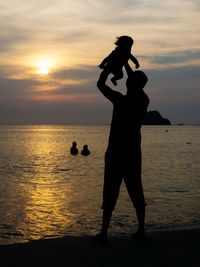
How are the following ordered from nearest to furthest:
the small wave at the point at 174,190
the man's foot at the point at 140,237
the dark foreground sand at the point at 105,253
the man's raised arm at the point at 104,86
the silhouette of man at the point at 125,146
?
the dark foreground sand at the point at 105,253 → the man's raised arm at the point at 104,86 → the silhouette of man at the point at 125,146 → the man's foot at the point at 140,237 → the small wave at the point at 174,190

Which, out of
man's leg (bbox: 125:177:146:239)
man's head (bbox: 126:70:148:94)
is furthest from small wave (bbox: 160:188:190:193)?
man's head (bbox: 126:70:148:94)

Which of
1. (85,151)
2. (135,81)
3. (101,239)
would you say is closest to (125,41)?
(135,81)

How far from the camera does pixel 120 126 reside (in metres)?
5.94

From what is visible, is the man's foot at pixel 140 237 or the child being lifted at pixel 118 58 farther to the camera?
the man's foot at pixel 140 237

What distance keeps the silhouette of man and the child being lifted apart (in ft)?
0.88

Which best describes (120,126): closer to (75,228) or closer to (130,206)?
(75,228)

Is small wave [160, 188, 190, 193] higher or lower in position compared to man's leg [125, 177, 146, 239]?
lower

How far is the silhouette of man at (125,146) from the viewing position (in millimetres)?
5934

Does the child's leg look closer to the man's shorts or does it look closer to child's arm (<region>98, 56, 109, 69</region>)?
child's arm (<region>98, 56, 109, 69</region>)

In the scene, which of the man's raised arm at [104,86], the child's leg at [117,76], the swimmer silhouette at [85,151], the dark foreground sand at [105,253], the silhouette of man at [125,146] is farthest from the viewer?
the swimmer silhouette at [85,151]

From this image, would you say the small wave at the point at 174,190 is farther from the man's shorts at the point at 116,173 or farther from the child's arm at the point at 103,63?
the child's arm at the point at 103,63

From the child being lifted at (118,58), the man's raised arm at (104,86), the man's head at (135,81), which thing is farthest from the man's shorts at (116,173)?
the child being lifted at (118,58)

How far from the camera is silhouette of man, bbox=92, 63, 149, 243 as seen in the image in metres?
5.93

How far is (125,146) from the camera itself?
599 centimetres
